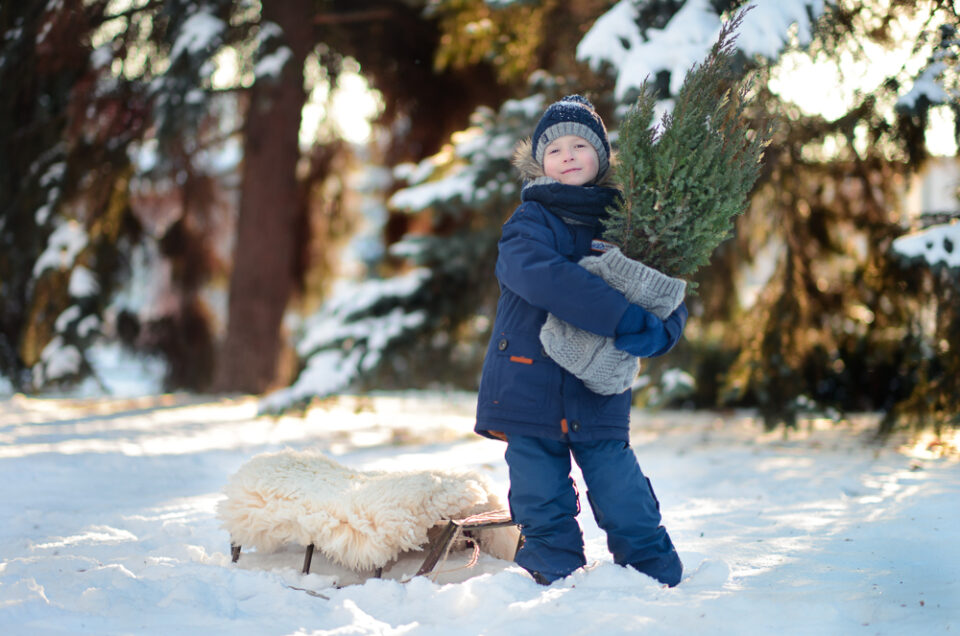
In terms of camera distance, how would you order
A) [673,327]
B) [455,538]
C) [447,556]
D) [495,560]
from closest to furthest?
1. [673,327]
2. [455,538]
3. [447,556]
4. [495,560]

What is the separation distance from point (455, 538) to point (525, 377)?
0.62m

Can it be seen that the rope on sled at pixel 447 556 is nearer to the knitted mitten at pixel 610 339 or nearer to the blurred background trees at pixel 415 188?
the knitted mitten at pixel 610 339

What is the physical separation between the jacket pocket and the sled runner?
19.2 inches

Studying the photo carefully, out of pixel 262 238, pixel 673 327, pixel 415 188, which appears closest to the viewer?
pixel 673 327

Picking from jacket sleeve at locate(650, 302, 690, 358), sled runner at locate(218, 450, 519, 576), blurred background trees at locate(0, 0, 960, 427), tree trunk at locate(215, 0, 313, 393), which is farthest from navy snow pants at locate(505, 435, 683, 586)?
tree trunk at locate(215, 0, 313, 393)

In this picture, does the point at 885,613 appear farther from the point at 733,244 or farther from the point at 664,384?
the point at 733,244

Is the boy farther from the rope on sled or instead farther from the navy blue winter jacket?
the rope on sled

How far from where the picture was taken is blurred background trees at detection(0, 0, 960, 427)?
4891 millimetres

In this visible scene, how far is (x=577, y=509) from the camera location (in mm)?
2705

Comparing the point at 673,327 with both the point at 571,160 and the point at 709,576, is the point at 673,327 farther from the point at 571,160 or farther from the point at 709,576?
the point at 709,576

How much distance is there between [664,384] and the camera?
5492 millimetres

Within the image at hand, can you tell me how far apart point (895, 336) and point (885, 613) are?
4474 mm

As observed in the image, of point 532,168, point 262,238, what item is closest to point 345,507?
point 532,168

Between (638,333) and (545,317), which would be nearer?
(638,333)
